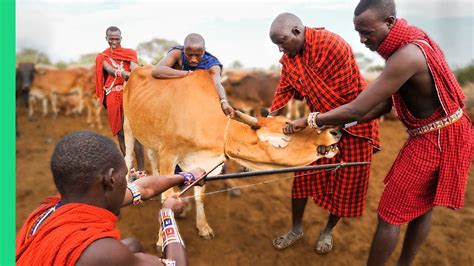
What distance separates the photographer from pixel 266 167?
3.34 meters

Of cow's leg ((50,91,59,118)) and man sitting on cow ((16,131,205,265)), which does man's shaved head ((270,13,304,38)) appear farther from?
cow's leg ((50,91,59,118))

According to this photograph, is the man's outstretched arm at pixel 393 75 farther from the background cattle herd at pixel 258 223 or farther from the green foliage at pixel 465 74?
the green foliage at pixel 465 74

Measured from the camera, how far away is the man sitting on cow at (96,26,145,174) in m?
4.78


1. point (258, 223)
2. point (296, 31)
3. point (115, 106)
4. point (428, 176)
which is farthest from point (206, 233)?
point (428, 176)

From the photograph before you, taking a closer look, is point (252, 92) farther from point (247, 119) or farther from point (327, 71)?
point (247, 119)

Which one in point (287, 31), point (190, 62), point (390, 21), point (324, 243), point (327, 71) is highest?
point (390, 21)

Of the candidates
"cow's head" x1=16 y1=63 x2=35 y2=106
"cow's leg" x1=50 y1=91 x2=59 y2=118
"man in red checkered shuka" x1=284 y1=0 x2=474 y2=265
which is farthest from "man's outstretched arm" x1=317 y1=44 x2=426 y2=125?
"cow's head" x1=16 y1=63 x2=35 y2=106

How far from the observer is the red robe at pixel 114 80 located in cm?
482

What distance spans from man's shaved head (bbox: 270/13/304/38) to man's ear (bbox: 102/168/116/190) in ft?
6.64

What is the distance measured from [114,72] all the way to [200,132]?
1.77 meters

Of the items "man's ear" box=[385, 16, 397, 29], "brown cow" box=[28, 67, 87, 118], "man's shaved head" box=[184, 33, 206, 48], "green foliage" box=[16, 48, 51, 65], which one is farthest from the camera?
"green foliage" box=[16, 48, 51, 65]

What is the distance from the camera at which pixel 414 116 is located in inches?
106

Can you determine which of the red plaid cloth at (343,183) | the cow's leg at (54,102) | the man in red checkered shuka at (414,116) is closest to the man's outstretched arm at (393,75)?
the man in red checkered shuka at (414,116)

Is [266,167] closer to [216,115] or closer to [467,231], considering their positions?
[216,115]
